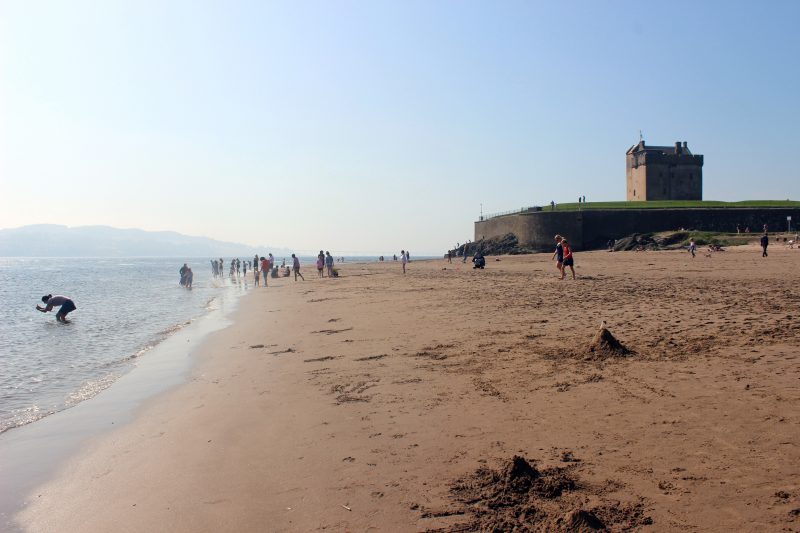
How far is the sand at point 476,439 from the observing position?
12.1 ft

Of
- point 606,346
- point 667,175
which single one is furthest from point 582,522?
point 667,175

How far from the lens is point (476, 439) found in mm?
5012

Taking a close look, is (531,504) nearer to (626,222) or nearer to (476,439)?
(476,439)

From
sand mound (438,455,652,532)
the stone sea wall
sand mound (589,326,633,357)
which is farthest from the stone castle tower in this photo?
sand mound (438,455,652,532)

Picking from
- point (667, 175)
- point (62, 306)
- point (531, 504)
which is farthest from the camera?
Result: point (667, 175)

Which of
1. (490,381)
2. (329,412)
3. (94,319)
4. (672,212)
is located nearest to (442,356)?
(490,381)

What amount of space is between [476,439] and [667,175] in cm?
7285

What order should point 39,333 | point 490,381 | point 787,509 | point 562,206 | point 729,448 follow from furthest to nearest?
point 562,206
point 39,333
point 490,381
point 729,448
point 787,509

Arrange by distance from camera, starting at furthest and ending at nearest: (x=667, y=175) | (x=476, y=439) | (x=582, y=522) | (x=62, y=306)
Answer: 1. (x=667, y=175)
2. (x=62, y=306)
3. (x=476, y=439)
4. (x=582, y=522)

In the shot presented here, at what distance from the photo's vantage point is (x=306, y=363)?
9.16 m

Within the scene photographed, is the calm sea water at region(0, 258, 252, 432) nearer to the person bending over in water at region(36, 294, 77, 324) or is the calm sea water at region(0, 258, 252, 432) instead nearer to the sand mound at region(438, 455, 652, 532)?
the person bending over in water at region(36, 294, 77, 324)

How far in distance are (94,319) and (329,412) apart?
16.2 metres

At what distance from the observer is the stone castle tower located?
227 feet

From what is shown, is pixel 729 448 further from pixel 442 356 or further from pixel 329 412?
pixel 442 356
